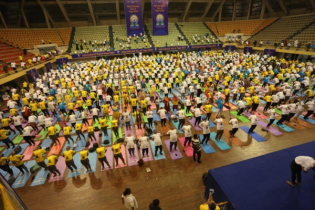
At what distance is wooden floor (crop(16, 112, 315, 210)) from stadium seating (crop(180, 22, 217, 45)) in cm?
3457

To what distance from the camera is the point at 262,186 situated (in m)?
5.32

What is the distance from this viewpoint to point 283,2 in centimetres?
3350

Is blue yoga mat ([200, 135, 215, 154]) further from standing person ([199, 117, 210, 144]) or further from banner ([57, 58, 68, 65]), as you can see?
banner ([57, 58, 68, 65])

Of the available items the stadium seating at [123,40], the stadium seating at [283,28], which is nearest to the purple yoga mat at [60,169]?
the stadium seating at [123,40]

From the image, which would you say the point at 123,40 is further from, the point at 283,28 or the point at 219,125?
the point at 283,28

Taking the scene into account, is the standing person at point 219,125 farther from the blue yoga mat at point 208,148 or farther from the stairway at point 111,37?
the stairway at point 111,37

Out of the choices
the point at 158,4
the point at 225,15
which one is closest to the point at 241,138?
the point at 158,4

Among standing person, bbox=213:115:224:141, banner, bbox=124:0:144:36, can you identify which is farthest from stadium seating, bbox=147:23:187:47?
standing person, bbox=213:115:224:141

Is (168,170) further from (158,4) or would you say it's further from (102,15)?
(102,15)

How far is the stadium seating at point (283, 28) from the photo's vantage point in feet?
97.1

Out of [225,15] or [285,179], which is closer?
[285,179]

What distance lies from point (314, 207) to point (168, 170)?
5279 millimetres

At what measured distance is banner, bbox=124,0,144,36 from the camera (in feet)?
106

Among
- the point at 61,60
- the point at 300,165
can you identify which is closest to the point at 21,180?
the point at 300,165
